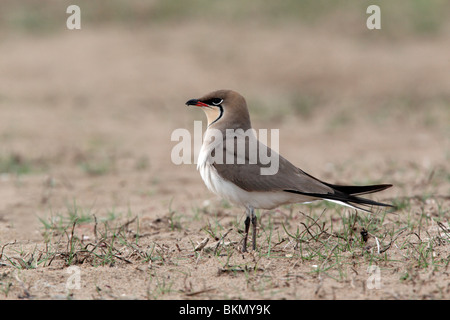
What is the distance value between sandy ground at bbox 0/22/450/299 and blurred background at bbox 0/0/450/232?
1.3 inches

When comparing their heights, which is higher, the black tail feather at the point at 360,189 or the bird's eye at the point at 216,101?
the bird's eye at the point at 216,101

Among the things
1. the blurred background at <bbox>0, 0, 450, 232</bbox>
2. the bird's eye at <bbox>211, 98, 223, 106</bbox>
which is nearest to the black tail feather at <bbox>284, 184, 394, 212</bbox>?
the bird's eye at <bbox>211, 98, 223, 106</bbox>

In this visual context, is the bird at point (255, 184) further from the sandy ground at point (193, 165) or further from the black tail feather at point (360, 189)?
the sandy ground at point (193, 165)

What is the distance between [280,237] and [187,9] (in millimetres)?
8921

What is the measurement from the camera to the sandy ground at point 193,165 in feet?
11.0

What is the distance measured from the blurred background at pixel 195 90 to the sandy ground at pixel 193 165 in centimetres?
3

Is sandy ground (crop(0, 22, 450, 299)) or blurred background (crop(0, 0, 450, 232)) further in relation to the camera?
blurred background (crop(0, 0, 450, 232))

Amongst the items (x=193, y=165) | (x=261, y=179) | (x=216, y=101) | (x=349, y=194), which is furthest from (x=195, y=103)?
(x=193, y=165)

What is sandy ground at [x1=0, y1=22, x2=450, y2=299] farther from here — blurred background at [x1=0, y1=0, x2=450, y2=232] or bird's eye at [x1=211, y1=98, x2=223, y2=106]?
bird's eye at [x1=211, y1=98, x2=223, y2=106]

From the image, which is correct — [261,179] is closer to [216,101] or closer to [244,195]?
[244,195]

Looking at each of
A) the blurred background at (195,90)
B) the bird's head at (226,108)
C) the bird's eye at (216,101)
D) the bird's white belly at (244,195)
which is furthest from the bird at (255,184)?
the blurred background at (195,90)

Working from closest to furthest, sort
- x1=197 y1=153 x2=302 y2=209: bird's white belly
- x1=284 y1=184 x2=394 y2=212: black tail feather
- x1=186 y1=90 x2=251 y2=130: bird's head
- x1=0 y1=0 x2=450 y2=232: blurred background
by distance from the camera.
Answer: x1=284 y1=184 x2=394 y2=212: black tail feather < x1=197 y1=153 x2=302 y2=209: bird's white belly < x1=186 y1=90 x2=251 y2=130: bird's head < x1=0 y1=0 x2=450 y2=232: blurred background

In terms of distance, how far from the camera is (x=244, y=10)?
12.3 metres

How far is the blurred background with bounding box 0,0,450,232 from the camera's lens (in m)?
6.04
